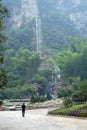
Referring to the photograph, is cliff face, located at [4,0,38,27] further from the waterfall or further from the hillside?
the waterfall

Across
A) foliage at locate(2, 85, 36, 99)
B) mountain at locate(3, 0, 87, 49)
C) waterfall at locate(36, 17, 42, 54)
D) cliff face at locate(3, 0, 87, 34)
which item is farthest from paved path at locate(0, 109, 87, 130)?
cliff face at locate(3, 0, 87, 34)

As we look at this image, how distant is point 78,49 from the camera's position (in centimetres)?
8625

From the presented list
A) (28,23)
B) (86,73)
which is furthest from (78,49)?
(28,23)

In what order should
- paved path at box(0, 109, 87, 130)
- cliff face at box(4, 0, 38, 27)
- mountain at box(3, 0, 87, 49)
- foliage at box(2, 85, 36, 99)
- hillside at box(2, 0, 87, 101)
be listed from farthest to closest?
cliff face at box(4, 0, 38, 27)
mountain at box(3, 0, 87, 49)
hillside at box(2, 0, 87, 101)
foliage at box(2, 85, 36, 99)
paved path at box(0, 109, 87, 130)

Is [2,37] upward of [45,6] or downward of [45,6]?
downward

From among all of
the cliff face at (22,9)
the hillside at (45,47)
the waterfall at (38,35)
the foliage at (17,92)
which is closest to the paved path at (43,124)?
the hillside at (45,47)

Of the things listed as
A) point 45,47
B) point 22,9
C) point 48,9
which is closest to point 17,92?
point 45,47

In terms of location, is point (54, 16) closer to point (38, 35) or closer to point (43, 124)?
point (38, 35)

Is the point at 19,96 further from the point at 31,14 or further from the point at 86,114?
the point at 31,14

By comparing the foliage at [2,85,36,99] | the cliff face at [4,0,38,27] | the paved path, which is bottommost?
the foliage at [2,85,36,99]

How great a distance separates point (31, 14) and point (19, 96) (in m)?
67.2

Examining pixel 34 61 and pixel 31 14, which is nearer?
pixel 34 61

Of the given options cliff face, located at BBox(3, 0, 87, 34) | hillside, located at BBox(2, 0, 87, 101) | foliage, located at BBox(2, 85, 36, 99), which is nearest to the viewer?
foliage, located at BBox(2, 85, 36, 99)

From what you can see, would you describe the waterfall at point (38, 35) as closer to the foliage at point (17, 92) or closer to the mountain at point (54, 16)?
the mountain at point (54, 16)
